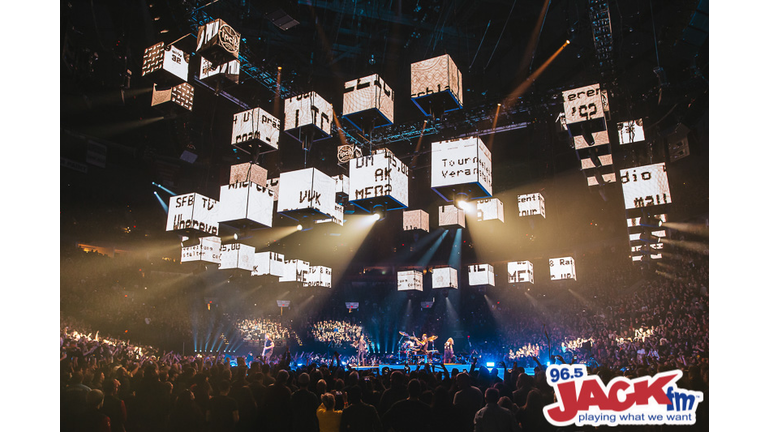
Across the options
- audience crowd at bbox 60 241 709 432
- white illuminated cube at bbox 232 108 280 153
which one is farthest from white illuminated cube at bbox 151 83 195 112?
audience crowd at bbox 60 241 709 432

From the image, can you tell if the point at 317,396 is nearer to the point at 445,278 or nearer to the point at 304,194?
the point at 304,194

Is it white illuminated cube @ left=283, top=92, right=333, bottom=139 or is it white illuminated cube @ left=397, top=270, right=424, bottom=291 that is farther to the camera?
white illuminated cube @ left=397, top=270, right=424, bottom=291

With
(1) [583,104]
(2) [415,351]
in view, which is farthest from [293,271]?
(1) [583,104]

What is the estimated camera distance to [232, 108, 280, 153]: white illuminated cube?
7.02m

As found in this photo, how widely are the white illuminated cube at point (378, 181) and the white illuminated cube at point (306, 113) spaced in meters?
0.90

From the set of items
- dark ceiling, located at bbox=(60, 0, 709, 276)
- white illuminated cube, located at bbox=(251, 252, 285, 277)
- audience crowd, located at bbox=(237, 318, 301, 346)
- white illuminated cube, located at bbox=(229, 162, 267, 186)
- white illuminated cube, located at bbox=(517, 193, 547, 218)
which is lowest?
audience crowd, located at bbox=(237, 318, 301, 346)

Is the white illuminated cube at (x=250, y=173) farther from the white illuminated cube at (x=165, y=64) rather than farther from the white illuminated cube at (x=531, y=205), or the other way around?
the white illuminated cube at (x=531, y=205)

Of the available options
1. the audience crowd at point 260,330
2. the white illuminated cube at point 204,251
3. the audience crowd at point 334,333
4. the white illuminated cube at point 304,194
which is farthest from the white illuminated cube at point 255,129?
the audience crowd at point 334,333

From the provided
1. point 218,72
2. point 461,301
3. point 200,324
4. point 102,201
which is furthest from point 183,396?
point 461,301

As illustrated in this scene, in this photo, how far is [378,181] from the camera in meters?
6.32

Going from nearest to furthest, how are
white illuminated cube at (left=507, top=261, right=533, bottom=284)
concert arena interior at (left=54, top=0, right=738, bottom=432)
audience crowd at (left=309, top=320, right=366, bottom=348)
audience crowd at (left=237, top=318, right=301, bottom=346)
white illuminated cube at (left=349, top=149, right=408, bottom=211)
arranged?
concert arena interior at (left=54, top=0, right=738, bottom=432) → white illuminated cube at (left=349, top=149, right=408, bottom=211) → white illuminated cube at (left=507, top=261, right=533, bottom=284) → audience crowd at (left=237, top=318, right=301, bottom=346) → audience crowd at (left=309, top=320, right=366, bottom=348)

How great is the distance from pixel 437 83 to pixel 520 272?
29.4 ft

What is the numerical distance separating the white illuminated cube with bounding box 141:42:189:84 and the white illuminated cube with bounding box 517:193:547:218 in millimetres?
8175

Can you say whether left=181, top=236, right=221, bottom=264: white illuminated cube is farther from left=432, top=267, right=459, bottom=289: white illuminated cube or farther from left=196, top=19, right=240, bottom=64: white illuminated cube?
left=432, top=267, right=459, bottom=289: white illuminated cube
